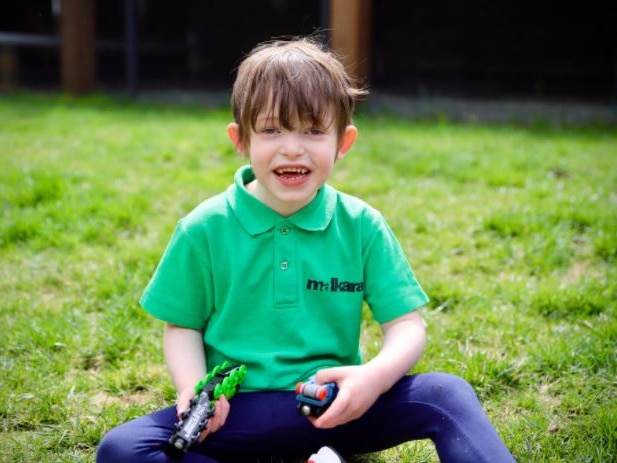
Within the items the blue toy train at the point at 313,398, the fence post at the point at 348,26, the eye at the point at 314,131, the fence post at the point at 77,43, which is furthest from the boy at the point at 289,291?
the fence post at the point at 77,43

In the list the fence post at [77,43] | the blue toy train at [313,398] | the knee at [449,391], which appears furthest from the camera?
the fence post at [77,43]

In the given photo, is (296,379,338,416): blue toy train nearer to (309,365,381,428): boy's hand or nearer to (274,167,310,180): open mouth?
(309,365,381,428): boy's hand

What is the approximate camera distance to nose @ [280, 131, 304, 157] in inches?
69.1

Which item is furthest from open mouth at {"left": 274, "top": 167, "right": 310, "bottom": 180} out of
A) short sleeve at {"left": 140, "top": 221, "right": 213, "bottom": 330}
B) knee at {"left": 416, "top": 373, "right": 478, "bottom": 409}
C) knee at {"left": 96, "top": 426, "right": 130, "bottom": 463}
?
knee at {"left": 96, "top": 426, "right": 130, "bottom": 463}

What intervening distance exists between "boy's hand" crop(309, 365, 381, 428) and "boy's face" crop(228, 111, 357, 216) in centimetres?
42

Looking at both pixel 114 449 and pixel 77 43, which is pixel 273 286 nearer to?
pixel 114 449

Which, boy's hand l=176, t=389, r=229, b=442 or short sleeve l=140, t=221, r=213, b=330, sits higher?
short sleeve l=140, t=221, r=213, b=330

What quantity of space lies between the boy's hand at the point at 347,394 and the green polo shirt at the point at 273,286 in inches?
7.1

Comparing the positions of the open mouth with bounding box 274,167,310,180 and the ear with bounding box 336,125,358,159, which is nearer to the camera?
the open mouth with bounding box 274,167,310,180

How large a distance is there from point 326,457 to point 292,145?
0.69 metres

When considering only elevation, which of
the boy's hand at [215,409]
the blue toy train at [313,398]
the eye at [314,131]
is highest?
the eye at [314,131]

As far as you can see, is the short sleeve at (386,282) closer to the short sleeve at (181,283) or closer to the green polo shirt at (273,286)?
the green polo shirt at (273,286)

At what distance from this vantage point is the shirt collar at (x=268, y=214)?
185 centimetres

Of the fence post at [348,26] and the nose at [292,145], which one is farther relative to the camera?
the fence post at [348,26]
